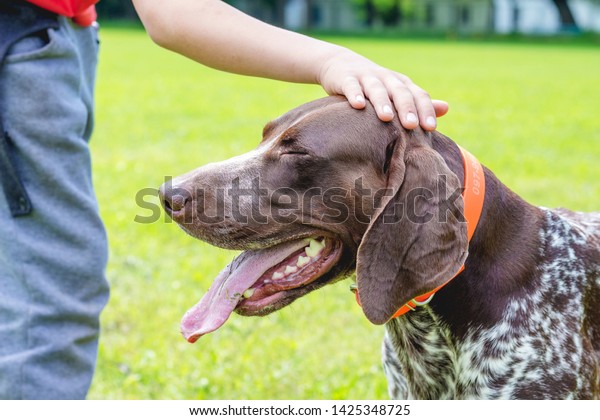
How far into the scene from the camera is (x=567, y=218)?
371cm

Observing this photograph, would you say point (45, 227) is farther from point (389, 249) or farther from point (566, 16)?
point (566, 16)

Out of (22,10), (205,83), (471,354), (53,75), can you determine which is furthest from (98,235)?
(205,83)

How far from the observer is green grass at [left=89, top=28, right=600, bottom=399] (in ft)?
16.5

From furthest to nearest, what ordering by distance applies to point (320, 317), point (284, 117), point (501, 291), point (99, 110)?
point (99, 110), point (320, 317), point (284, 117), point (501, 291)

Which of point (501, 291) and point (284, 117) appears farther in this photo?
point (284, 117)

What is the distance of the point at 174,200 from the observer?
3.16 meters

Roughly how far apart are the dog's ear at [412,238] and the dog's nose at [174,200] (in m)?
0.71

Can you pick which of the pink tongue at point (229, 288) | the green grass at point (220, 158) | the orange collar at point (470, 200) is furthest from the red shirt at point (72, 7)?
the green grass at point (220, 158)

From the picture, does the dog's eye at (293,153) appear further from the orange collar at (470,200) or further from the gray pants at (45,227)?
the gray pants at (45,227)

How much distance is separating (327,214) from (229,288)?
0.49 meters

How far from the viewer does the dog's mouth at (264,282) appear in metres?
3.20

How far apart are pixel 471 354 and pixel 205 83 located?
19237 millimetres

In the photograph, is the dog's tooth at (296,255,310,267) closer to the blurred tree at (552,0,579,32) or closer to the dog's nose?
the dog's nose
